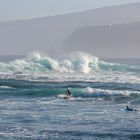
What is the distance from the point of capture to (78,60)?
8831 cm

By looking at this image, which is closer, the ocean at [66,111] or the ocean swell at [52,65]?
the ocean at [66,111]

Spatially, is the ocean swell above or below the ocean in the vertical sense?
above

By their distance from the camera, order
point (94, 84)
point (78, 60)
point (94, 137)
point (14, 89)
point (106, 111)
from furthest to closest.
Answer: point (78, 60)
point (94, 84)
point (14, 89)
point (106, 111)
point (94, 137)

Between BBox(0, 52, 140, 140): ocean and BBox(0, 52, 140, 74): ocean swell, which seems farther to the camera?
BBox(0, 52, 140, 74): ocean swell

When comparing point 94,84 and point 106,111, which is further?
point 94,84

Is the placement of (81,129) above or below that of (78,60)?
below

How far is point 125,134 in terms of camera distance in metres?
25.7

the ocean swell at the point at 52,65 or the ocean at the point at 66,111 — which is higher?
the ocean swell at the point at 52,65

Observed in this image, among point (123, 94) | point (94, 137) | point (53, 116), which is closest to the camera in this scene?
point (94, 137)

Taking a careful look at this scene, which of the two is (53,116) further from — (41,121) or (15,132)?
(15,132)

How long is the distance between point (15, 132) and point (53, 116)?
5.37m

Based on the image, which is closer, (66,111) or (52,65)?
(66,111)

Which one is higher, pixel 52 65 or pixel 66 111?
pixel 52 65

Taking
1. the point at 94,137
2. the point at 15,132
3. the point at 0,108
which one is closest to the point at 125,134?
the point at 94,137
